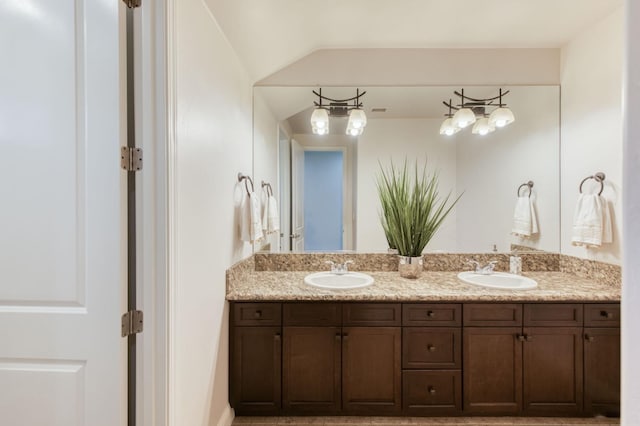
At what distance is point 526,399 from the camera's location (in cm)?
180

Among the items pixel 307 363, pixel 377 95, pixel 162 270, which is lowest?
pixel 307 363

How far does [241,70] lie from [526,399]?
276 cm

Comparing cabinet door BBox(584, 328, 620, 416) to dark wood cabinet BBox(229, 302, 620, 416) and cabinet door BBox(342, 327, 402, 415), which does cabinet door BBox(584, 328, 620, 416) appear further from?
cabinet door BBox(342, 327, 402, 415)

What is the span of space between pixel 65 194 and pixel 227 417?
1494mm

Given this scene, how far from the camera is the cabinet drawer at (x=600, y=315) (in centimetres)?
177

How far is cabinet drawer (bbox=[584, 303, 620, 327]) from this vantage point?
1.77 meters

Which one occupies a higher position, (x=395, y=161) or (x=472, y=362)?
(x=395, y=161)

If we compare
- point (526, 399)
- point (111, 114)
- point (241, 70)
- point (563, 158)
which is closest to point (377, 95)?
point (241, 70)

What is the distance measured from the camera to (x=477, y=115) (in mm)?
2387

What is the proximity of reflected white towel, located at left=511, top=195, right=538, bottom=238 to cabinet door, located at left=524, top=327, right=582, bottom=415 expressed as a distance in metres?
0.81

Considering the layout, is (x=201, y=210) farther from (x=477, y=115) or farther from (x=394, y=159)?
(x=477, y=115)

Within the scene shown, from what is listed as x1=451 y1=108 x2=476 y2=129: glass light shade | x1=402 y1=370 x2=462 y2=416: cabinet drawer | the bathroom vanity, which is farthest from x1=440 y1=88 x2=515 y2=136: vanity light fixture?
x1=402 y1=370 x2=462 y2=416: cabinet drawer

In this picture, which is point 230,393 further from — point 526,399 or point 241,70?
point 241,70

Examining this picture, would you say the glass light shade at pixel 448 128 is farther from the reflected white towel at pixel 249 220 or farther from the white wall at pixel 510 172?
the reflected white towel at pixel 249 220
